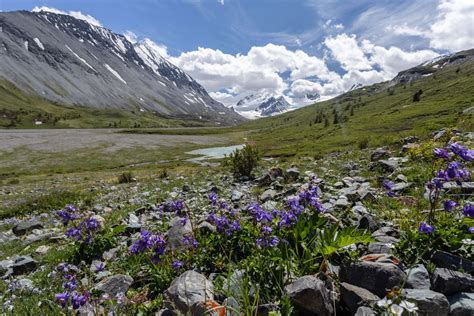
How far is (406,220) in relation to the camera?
23.5 ft

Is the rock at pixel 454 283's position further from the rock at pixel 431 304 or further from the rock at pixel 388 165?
the rock at pixel 388 165

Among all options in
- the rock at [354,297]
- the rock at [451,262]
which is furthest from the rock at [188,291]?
the rock at [451,262]

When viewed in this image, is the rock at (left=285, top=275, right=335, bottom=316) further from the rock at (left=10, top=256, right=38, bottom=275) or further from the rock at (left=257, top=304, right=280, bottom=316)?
the rock at (left=10, top=256, right=38, bottom=275)

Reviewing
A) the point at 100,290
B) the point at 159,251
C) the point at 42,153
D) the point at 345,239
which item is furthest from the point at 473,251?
the point at 42,153

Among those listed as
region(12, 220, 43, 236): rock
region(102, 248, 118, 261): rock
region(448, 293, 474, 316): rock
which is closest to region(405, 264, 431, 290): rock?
region(448, 293, 474, 316): rock

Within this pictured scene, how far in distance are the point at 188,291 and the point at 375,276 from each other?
2726mm

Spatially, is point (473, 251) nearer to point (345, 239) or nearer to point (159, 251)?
point (345, 239)

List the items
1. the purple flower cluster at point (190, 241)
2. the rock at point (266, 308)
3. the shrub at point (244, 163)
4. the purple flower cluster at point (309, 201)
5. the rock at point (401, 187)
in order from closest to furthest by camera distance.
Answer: the rock at point (266, 308)
the purple flower cluster at point (309, 201)
the purple flower cluster at point (190, 241)
the rock at point (401, 187)
the shrub at point (244, 163)

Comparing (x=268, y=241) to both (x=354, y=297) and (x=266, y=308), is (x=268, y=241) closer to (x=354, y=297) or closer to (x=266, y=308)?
(x=266, y=308)

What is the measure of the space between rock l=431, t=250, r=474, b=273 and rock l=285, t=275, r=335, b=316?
5.83ft

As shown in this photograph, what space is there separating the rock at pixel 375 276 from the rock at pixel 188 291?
7.06ft

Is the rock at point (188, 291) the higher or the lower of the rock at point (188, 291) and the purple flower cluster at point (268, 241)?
the lower

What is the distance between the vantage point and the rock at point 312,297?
14.5 feet

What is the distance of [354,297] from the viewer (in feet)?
14.6
